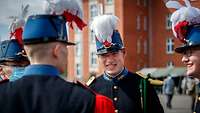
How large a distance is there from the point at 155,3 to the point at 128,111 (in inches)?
1710

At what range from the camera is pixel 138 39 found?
46.8 metres

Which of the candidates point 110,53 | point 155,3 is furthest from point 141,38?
point 110,53

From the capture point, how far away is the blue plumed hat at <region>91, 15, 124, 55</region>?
5.00 metres

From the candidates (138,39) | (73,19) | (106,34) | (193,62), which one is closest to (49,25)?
(73,19)

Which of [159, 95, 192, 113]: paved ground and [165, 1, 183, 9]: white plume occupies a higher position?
[165, 1, 183, 9]: white plume

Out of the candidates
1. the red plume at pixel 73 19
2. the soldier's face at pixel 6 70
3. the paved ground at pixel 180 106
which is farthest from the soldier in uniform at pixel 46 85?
the paved ground at pixel 180 106

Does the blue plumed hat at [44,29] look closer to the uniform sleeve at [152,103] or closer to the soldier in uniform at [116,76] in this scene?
the soldier in uniform at [116,76]

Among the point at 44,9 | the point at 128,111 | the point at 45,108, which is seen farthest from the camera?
the point at 128,111

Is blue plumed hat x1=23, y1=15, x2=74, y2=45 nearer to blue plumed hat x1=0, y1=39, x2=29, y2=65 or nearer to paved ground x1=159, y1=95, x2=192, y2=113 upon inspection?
blue plumed hat x1=0, y1=39, x2=29, y2=65

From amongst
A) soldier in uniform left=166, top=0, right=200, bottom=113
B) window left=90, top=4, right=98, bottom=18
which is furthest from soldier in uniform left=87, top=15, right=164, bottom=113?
window left=90, top=4, right=98, bottom=18

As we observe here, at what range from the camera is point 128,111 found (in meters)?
4.89

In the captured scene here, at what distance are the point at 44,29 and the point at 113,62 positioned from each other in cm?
223

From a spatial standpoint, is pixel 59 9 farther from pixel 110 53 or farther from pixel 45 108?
pixel 110 53

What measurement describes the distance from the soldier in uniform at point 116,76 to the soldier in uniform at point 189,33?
0.72 m
